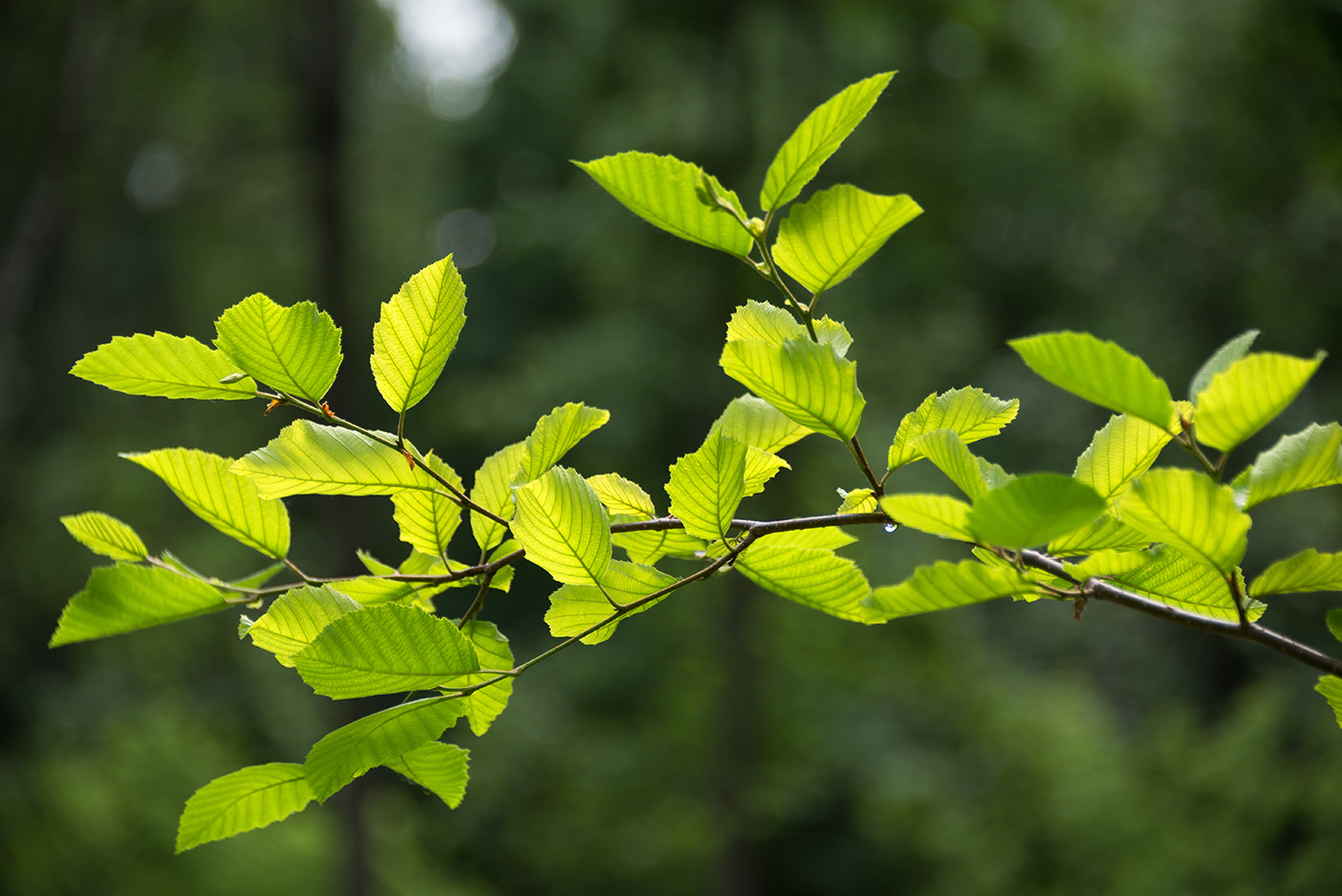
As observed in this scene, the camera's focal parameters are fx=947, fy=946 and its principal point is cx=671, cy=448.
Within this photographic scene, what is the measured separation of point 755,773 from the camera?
14.1 feet

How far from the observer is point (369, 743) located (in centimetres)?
45

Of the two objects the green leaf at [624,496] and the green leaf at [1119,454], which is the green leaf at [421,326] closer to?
the green leaf at [624,496]

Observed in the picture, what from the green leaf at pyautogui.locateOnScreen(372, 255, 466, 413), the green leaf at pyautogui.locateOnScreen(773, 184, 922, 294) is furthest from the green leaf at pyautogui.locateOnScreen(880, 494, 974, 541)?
the green leaf at pyautogui.locateOnScreen(372, 255, 466, 413)

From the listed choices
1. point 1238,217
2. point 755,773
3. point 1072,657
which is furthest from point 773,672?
point 1072,657

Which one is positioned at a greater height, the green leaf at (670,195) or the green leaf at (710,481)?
the green leaf at (670,195)

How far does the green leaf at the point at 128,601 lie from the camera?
46 centimetres

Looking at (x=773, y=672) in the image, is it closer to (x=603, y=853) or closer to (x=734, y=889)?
(x=734, y=889)

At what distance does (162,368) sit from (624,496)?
253 mm

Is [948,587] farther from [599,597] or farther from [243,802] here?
[243,802]

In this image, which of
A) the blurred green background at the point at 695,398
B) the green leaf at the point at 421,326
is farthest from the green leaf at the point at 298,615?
the blurred green background at the point at 695,398

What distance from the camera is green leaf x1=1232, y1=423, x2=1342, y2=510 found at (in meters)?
0.42

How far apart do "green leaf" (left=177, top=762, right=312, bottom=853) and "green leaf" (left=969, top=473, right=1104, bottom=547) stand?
362 mm

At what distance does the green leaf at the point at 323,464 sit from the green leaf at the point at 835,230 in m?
0.23

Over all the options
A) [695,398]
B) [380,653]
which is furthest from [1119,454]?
[695,398]
